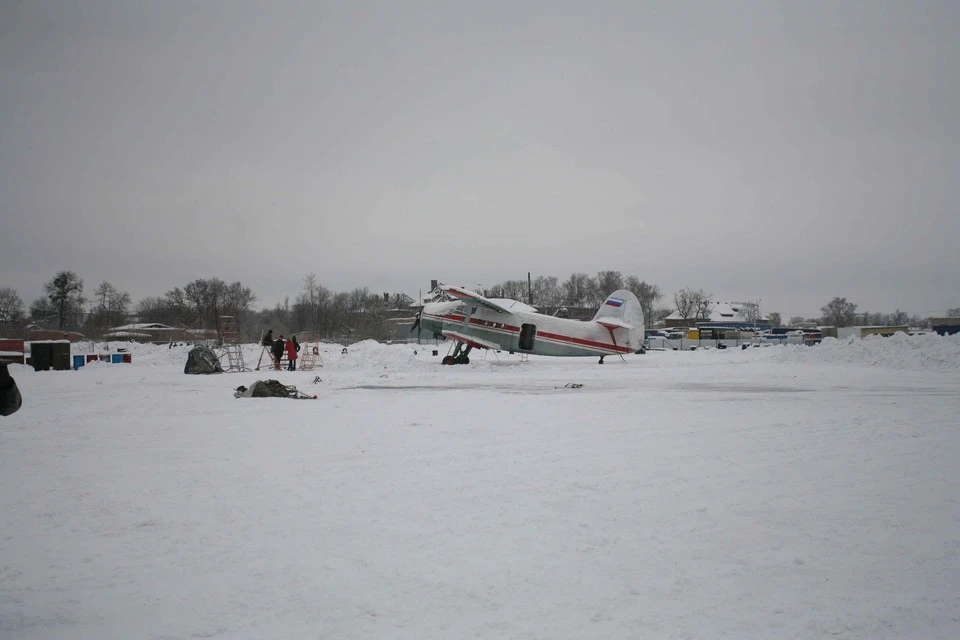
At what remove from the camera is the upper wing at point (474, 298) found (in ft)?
79.1

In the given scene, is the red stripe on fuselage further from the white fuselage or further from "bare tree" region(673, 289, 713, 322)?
"bare tree" region(673, 289, 713, 322)

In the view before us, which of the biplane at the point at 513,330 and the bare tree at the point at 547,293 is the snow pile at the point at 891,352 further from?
the bare tree at the point at 547,293

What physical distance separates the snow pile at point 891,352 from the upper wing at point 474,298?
1323cm

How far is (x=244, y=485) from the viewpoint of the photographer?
5.52 meters

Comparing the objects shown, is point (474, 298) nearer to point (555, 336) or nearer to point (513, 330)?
point (513, 330)

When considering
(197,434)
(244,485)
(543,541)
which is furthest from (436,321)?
(543,541)

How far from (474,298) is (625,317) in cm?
869

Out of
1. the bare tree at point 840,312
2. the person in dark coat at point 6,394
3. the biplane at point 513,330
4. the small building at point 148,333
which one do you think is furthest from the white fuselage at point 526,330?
the bare tree at point 840,312

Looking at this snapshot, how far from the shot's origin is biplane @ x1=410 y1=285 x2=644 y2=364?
2527 centimetres

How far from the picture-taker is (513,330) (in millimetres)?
25703

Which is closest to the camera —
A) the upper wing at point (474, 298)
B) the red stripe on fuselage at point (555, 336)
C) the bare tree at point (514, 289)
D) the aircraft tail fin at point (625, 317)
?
the upper wing at point (474, 298)

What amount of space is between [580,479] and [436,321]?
20.9m

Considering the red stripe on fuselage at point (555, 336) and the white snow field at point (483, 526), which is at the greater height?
the red stripe on fuselage at point (555, 336)

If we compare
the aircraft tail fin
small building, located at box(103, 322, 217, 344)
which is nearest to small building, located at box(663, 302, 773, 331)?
the aircraft tail fin
